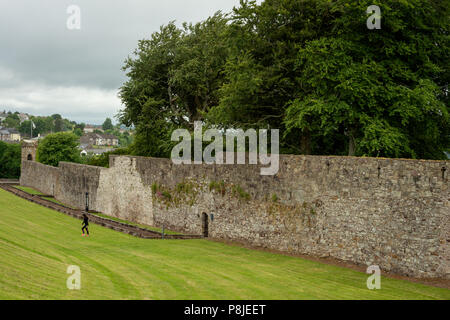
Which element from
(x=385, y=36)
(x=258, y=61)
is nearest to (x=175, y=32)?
(x=258, y=61)

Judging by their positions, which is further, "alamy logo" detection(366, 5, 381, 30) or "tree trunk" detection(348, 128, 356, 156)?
"tree trunk" detection(348, 128, 356, 156)

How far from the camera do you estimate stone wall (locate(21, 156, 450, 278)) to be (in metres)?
16.6

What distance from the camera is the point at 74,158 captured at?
77.3 metres

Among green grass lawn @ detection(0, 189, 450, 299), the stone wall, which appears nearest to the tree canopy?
the stone wall

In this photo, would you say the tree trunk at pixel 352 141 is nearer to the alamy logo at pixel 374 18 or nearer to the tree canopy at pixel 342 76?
the tree canopy at pixel 342 76

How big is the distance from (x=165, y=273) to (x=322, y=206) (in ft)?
25.1

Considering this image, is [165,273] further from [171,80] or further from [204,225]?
[171,80]

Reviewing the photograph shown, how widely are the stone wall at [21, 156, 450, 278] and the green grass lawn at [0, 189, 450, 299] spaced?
1019mm

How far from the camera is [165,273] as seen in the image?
1591 cm

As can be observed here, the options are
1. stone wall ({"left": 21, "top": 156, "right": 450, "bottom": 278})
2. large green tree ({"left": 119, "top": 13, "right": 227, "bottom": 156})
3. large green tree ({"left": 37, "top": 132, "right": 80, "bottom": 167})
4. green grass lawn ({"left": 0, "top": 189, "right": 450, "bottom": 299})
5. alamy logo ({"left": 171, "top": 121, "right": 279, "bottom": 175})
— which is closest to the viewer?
green grass lawn ({"left": 0, "top": 189, "right": 450, "bottom": 299})

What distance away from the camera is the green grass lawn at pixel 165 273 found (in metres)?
12.5

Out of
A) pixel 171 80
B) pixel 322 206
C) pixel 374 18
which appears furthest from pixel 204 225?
pixel 171 80

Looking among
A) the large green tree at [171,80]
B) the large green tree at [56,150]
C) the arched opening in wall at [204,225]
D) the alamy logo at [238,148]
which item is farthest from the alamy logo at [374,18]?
the large green tree at [56,150]

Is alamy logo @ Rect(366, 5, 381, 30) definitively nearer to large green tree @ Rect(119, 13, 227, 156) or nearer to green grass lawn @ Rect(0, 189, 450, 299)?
green grass lawn @ Rect(0, 189, 450, 299)
